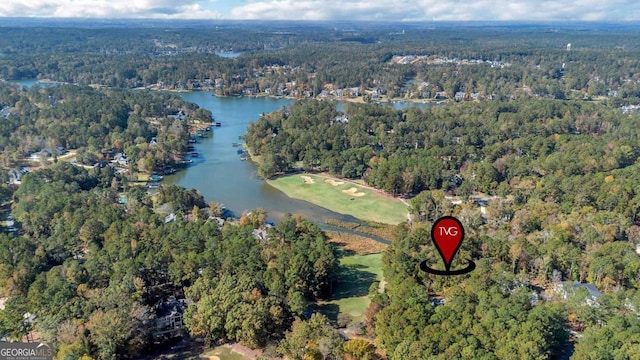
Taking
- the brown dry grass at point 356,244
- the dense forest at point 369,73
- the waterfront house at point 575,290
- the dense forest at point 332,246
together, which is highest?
the dense forest at point 369,73

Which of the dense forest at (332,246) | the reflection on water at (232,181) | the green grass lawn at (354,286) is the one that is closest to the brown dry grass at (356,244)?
the green grass lawn at (354,286)

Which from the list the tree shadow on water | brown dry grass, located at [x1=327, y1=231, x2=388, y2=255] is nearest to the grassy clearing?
the tree shadow on water

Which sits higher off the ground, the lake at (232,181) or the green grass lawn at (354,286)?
the lake at (232,181)

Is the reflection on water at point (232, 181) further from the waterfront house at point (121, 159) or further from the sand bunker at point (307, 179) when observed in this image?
the waterfront house at point (121, 159)

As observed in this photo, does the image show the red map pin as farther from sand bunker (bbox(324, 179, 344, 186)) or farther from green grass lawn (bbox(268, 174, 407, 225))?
sand bunker (bbox(324, 179, 344, 186))

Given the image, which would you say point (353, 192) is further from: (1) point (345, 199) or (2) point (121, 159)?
(2) point (121, 159)

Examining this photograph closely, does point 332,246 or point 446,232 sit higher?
point 446,232

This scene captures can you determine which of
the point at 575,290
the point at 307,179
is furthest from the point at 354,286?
the point at 307,179
